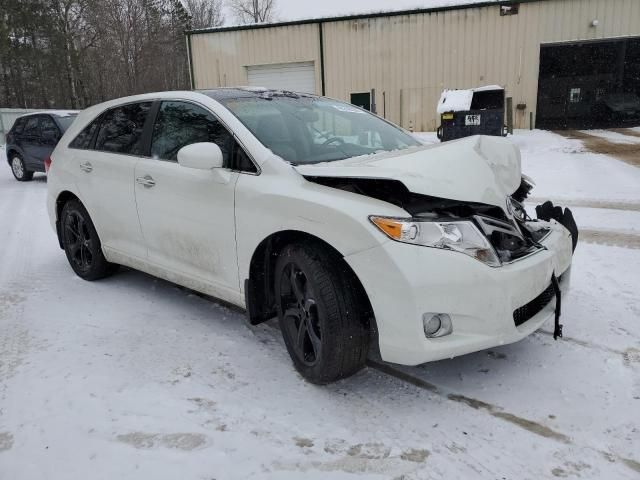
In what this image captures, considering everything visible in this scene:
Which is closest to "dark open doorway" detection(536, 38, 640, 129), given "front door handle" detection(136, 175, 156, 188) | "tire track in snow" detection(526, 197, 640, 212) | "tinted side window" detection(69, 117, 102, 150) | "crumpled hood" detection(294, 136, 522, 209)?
"tire track in snow" detection(526, 197, 640, 212)

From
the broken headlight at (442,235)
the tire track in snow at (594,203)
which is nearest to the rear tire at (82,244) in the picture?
the broken headlight at (442,235)

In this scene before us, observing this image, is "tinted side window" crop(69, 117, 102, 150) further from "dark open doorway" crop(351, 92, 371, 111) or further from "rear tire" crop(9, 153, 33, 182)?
"dark open doorway" crop(351, 92, 371, 111)

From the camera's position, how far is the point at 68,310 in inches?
157

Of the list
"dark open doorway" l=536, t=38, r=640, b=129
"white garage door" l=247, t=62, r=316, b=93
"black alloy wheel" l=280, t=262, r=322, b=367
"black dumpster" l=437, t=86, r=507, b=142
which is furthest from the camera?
"dark open doorway" l=536, t=38, r=640, b=129

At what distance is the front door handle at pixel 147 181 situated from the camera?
3596 mm

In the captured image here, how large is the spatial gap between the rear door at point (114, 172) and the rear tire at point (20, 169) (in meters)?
9.01

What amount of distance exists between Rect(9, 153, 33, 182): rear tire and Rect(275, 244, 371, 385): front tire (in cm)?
1158

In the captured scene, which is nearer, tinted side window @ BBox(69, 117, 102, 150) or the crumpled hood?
the crumpled hood

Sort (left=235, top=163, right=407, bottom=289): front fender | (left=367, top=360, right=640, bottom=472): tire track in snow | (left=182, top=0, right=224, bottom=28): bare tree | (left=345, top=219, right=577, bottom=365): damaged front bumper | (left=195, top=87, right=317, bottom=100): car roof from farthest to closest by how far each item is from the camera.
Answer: (left=182, top=0, right=224, bottom=28): bare tree
(left=195, top=87, right=317, bottom=100): car roof
(left=235, top=163, right=407, bottom=289): front fender
(left=345, top=219, right=577, bottom=365): damaged front bumper
(left=367, top=360, right=640, bottom=472): tire track in snow

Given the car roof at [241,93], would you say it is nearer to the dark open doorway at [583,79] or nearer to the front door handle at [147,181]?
the front door handle at [147,181]

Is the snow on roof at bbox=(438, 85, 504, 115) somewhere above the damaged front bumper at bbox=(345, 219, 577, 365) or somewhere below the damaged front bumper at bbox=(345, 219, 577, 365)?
above

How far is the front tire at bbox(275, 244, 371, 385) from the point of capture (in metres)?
2.54

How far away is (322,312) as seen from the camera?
255 cm

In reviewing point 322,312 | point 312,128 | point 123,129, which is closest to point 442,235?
point 322,312
